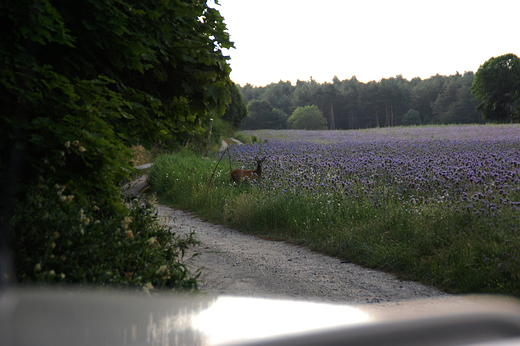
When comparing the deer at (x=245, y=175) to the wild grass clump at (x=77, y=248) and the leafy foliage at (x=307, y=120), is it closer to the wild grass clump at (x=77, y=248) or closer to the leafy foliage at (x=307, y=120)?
the wild grass clump at (x=77, y=248)

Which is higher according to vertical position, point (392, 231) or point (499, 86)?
point (499, 86)

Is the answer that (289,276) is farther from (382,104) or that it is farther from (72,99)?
(382,104)

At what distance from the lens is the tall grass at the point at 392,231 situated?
4590mm

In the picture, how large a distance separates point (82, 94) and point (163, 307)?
3.08 m

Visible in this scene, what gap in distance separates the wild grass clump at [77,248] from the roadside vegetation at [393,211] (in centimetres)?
346

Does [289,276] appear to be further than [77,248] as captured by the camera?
Yes

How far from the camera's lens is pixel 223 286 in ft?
15.3

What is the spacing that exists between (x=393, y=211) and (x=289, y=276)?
2.66 meters

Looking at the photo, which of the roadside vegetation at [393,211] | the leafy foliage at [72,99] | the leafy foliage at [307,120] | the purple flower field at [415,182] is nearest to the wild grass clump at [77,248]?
the leafy foliage at [72,99]

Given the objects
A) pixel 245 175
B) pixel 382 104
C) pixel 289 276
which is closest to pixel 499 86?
pixel 382 104

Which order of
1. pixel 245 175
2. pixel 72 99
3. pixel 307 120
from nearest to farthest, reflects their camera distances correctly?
pixel 72 99
pixel 245 175
pixel 307 120

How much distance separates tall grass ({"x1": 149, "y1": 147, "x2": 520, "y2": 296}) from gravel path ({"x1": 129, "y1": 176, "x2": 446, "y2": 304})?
1.08 ft

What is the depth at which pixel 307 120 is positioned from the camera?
319ft

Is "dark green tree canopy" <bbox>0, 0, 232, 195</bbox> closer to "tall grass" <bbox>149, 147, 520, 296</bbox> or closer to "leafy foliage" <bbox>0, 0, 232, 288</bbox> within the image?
"leafy foliage" <bbox>0, 0, 232, 288</bbox>
